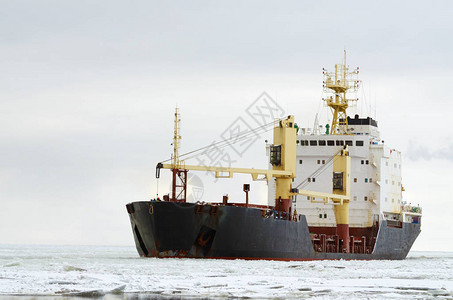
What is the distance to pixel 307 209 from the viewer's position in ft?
152

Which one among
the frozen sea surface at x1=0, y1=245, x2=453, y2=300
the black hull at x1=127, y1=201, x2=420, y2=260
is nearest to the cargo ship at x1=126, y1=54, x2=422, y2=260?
the black hull at x1=127, y1=201, x2=420, y2=260

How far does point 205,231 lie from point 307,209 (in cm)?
1346

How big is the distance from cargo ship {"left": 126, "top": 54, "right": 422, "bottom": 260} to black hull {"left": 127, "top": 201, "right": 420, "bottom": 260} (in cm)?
4

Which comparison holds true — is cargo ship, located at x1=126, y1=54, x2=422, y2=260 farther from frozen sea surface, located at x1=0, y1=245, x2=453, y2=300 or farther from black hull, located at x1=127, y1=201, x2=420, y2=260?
frozen sea surface, located at x1=0, y1=245, x2=453, y2=300

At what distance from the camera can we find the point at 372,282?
80.9 feet

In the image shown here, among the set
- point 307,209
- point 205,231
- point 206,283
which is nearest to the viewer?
point 206,283

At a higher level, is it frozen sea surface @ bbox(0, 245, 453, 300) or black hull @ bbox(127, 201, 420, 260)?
black hull @ bbox(127, 201, 420, 260)

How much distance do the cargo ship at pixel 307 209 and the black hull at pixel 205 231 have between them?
4cm

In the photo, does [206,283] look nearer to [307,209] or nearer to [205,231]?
[205,231]

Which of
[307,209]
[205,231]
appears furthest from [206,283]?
[307,209]

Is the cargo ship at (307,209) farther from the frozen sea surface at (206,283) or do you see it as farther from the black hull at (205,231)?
the frozen sea surface at (206,283)

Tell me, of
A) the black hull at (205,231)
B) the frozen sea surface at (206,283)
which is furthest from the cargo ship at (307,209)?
the frozen sea surface at (206,283)

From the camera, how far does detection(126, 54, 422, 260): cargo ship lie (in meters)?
33.9

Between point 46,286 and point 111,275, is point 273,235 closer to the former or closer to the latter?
point 111,275
